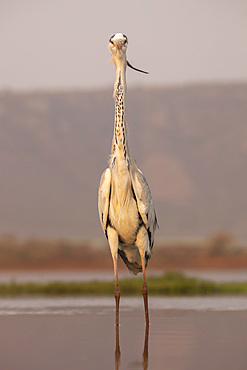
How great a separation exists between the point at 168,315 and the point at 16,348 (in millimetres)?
4541

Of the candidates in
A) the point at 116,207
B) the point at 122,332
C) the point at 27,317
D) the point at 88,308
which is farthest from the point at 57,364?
the point at 88,308

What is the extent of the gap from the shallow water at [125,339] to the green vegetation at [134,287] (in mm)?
9059

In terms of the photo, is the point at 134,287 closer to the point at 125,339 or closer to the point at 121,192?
the point at 121,192

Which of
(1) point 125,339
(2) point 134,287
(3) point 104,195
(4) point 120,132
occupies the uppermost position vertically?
(4) point 120,132

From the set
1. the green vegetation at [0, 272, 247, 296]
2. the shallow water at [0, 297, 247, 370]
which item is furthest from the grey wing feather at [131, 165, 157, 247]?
the green vegetation at [0, 272, 247, 296]

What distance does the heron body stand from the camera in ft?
34.4

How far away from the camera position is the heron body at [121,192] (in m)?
10.5

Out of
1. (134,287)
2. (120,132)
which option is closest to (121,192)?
(120,132)

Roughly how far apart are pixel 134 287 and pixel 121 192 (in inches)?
545

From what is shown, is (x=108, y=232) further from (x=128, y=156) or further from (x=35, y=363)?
(x=35, y=363)

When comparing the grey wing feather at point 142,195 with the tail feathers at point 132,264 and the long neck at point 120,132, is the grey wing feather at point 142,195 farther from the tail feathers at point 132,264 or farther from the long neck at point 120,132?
the tail feathers at point 132,264

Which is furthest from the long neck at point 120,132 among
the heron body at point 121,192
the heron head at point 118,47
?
the heron head at point 118,47

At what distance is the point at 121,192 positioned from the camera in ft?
34.9

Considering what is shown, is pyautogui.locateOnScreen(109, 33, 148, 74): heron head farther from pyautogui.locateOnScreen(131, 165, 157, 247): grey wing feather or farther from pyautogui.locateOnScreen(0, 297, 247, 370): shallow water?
pyautogui.locateOnScreen(0, 297, 247, 370): shallow water
